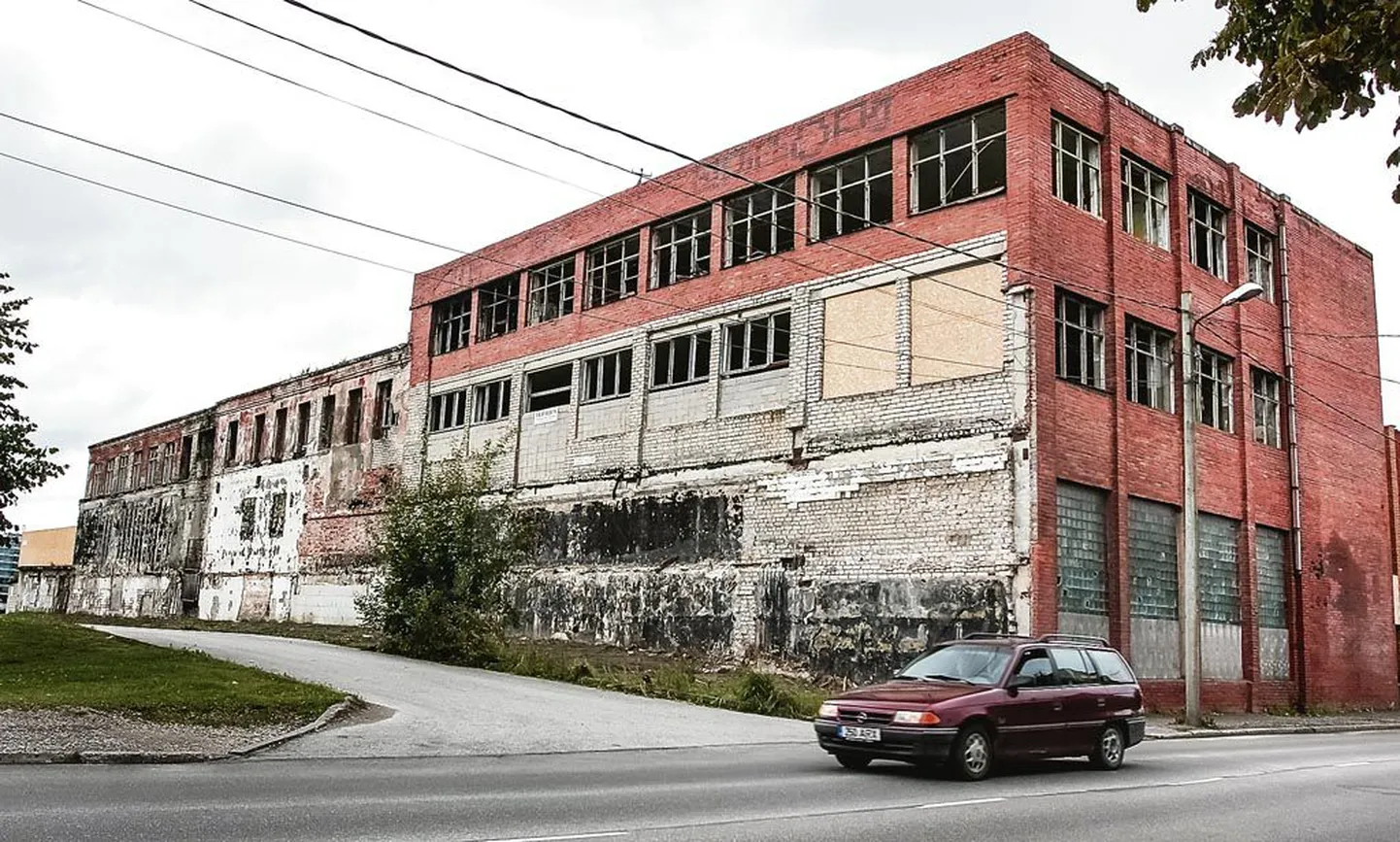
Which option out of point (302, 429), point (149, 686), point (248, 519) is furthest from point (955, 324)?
point (248, 519)

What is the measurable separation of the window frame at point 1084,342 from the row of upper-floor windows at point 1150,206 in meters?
2.06

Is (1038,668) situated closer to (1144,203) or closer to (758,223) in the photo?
(1144,203)

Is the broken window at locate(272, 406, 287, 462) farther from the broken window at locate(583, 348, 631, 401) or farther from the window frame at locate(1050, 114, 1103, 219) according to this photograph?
the window frame at locate(1050, 114, 1103, 219)

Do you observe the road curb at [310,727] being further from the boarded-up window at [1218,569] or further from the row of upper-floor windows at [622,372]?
the boarded-up window at [1218,569]

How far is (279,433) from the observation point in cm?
4659

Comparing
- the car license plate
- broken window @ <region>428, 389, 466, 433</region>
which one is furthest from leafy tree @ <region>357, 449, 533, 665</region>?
the car license plate

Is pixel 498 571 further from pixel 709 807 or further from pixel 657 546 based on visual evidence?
pixel 709 807

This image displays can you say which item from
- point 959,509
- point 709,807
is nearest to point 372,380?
point 959,509

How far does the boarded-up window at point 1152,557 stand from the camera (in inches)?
982

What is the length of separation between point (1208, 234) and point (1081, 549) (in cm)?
964

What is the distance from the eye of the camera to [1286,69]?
5.71 meters

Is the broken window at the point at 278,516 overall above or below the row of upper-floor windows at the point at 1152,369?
below

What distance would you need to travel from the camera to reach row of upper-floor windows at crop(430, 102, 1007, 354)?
985 inches

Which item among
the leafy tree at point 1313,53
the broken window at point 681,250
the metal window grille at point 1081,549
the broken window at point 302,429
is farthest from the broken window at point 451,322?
the leafy tree at point 1313,53
